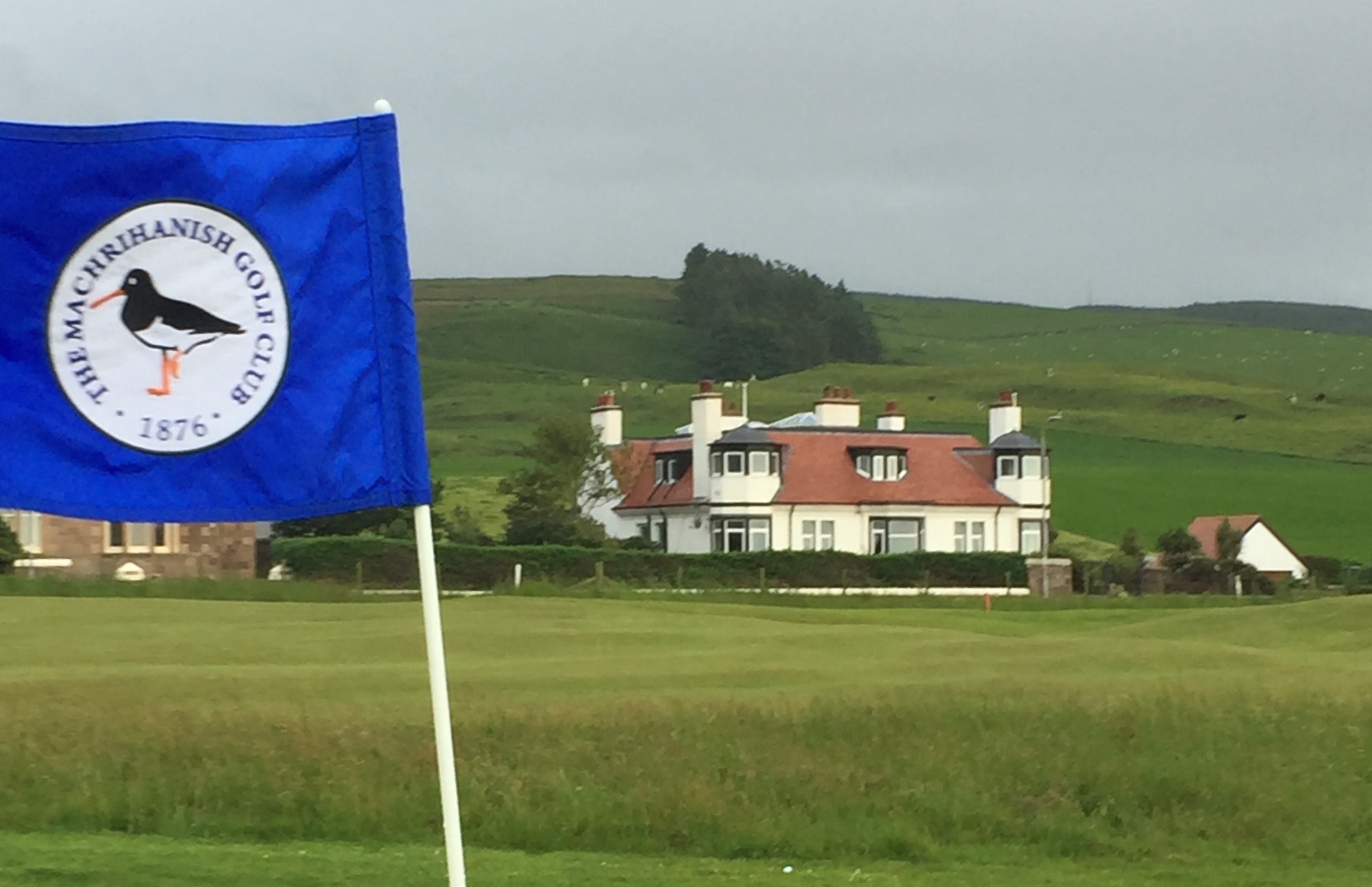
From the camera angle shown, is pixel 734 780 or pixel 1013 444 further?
pixel 1013 444

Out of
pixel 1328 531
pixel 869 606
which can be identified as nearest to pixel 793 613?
pixel 869 606

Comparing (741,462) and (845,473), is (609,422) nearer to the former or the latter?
(845,473)

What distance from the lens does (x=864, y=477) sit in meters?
91.5

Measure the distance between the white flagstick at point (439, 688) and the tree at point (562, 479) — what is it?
7720 centimetres

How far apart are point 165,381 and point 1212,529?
91209 mm

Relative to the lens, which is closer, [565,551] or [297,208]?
[297,208]

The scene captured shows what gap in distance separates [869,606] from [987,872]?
138ft

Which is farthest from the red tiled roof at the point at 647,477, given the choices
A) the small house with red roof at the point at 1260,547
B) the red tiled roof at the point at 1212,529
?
the small house with red roof at the point at 1260,547

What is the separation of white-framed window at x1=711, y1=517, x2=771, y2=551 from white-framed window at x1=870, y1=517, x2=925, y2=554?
5633mm

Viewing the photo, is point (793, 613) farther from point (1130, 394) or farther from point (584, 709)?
point (1130, 394)

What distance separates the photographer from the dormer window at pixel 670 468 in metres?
92.4

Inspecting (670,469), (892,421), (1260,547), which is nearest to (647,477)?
(670,469)

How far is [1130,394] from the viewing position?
164 m

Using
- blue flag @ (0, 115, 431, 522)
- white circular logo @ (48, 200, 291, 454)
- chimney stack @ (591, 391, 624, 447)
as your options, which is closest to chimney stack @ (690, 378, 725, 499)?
chimney stack @ (591, 391, 624, 447)
